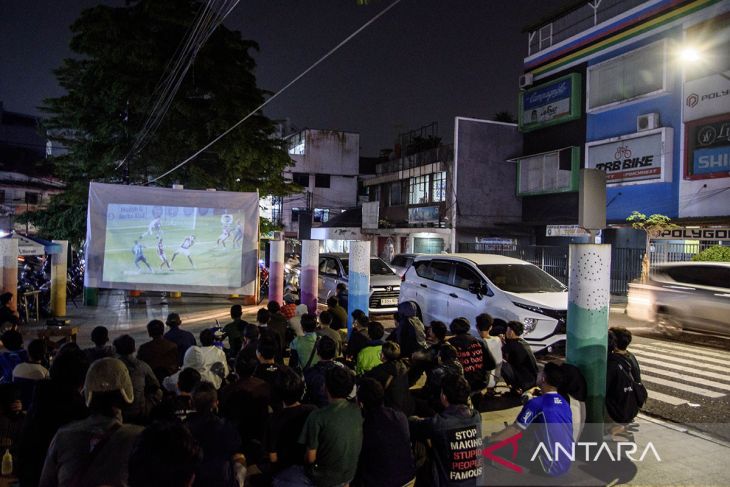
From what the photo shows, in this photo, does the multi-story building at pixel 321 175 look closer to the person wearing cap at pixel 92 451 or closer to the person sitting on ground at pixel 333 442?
the person sitting on ground at pixel 333 442

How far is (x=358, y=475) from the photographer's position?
4066 millimetres

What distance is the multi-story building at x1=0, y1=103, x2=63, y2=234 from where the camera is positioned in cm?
4816

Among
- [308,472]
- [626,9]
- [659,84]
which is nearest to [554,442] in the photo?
[308,472]

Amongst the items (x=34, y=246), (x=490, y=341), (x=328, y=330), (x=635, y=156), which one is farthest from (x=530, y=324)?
(x=635, y=156)

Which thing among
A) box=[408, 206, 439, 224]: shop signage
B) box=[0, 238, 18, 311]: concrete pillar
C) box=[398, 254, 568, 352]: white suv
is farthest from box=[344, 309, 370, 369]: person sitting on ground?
box=[408, 206, 439, 224]: shop signage

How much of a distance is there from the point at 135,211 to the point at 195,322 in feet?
11.4

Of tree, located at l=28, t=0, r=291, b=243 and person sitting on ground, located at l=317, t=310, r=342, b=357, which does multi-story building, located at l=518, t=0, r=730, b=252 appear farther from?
person sitting on ground, located at l=317, t=310, r=342, b=357

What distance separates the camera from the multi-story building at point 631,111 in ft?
69.2

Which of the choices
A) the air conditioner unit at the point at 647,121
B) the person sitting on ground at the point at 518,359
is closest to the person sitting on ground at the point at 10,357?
the person sitting on ground at the point at 518,359

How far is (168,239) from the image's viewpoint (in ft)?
44.5

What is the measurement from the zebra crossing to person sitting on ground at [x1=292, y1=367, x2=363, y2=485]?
5888 millimetres

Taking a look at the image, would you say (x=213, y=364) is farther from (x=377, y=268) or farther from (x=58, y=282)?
(x=58, y=282)

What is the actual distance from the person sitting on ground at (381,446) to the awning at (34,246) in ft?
44.6

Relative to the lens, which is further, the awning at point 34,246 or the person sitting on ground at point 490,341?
the awning at point 34,246
